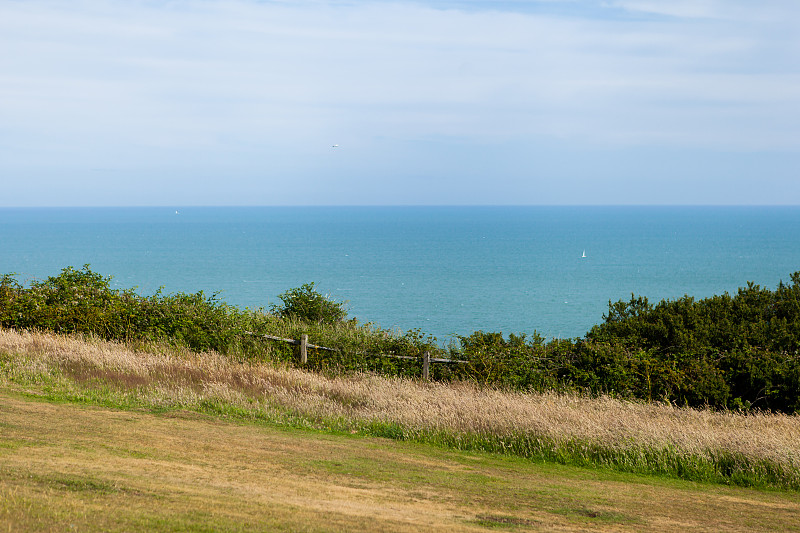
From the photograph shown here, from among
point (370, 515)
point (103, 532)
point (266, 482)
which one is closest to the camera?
point (103, 532)

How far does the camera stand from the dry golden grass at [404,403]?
11305 millimetres

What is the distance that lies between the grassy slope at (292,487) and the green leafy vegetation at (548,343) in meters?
5.96

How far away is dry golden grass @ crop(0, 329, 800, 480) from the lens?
11.3m

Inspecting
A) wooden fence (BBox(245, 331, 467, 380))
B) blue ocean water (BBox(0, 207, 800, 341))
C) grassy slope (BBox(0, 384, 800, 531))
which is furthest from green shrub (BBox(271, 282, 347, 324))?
blue ocean water (BBox(0, 207, 800, 341))

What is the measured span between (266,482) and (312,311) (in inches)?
645

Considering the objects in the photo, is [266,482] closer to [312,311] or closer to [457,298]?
[312,311]

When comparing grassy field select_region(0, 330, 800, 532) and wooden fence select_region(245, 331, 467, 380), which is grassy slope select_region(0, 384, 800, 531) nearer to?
grassy field select_region(0, 330, 800, 532)

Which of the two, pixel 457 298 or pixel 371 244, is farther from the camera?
pixel 371 244

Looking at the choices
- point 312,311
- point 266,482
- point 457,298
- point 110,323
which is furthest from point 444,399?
point 457,298

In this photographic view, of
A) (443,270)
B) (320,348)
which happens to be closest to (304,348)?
(320,348)

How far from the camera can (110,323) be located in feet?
63.3

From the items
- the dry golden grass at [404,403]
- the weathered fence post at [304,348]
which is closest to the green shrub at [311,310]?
the weathered fence post at [304,348]

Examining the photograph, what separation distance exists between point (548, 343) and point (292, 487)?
10824mm

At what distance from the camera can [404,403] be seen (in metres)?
13.2
